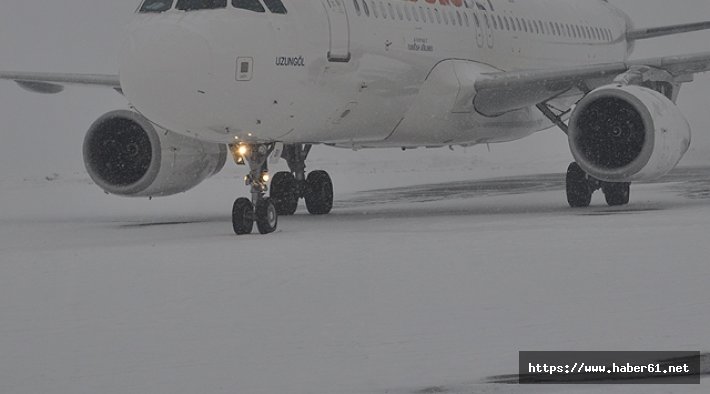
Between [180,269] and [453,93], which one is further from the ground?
[453,93]

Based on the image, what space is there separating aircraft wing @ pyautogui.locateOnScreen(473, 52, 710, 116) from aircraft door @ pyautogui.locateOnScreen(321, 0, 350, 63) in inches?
121

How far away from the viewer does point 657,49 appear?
51.7m

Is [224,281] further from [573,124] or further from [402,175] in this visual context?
[402,175]

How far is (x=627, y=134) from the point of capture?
1692cm

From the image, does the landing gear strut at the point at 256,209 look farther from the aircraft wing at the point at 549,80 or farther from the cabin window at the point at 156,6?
the aircraft wing at the point at 549,80

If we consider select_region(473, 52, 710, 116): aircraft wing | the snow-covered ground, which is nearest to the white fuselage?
select_region(473, 52, 710, 116): aircraft wing

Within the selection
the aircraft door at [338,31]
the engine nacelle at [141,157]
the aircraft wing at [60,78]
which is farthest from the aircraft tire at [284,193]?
the aircraft door at [338,31]

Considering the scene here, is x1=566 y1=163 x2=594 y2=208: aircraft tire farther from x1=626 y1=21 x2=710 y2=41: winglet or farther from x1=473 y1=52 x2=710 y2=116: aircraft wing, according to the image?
x1=626 y1=21 x2=710 y2=41: winglet

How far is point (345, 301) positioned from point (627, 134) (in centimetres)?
918

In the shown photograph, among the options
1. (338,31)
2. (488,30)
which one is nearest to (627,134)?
(488,30)

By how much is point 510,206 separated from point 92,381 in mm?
13905

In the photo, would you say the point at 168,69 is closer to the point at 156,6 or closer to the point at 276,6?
the point at 156,6

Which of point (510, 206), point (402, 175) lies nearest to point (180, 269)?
point (510, 206)

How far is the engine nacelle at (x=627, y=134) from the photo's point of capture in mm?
16062
